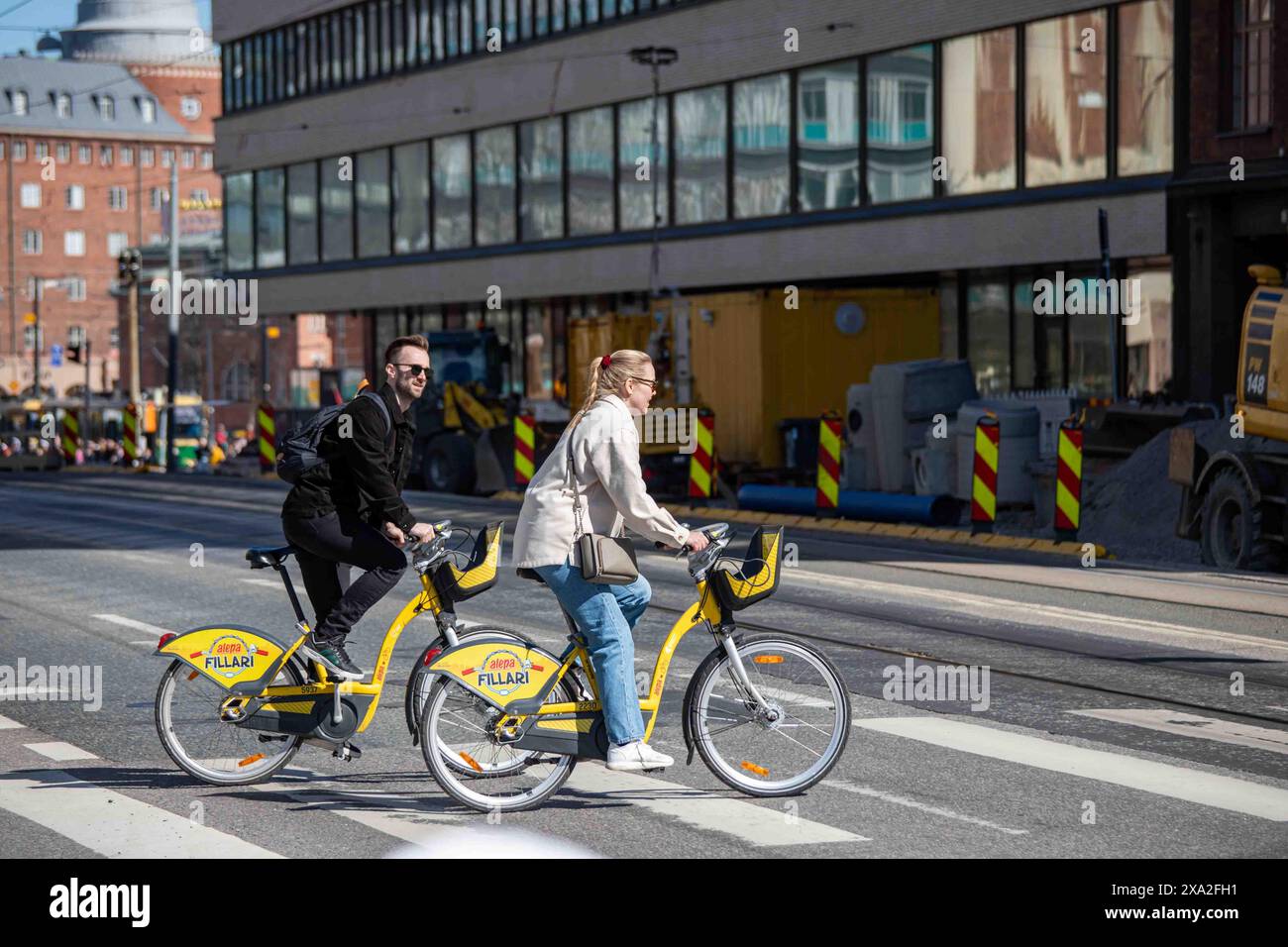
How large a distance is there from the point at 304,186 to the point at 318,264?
234 centimetres

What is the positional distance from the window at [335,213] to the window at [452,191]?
452 cm

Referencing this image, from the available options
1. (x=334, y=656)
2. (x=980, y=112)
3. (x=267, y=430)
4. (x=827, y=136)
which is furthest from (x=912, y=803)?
(x=267, y=430)

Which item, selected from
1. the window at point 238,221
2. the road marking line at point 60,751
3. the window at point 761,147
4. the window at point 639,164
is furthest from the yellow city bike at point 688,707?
the window at point 238,221

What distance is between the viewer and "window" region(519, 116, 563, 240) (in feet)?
151

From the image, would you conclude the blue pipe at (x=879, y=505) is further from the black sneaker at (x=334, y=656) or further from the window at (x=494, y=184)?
the window at (x=494, y=184)

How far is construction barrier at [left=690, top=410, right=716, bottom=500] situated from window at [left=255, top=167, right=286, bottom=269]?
3311cm

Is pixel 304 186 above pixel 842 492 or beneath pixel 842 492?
above

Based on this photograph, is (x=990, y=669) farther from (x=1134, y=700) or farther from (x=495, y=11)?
(x=495, y=11)

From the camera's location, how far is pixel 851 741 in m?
9.31

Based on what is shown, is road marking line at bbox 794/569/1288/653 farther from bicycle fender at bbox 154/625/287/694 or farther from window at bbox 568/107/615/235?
window at bbox 568/107/615/235

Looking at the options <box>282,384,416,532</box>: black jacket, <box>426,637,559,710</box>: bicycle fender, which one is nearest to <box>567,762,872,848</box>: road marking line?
<box>426,637,559,710</box>: bicycle fender
